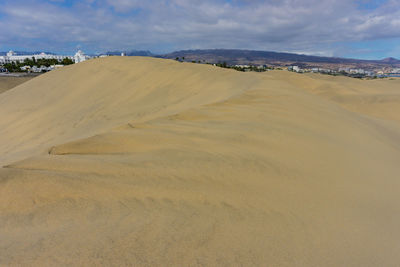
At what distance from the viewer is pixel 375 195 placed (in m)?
2.06

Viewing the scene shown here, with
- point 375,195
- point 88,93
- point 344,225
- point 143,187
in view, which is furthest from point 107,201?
point 88,93

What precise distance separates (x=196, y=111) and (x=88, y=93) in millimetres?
5720

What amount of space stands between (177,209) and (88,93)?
7.69 metres

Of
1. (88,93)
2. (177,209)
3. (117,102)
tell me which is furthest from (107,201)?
(88,93)

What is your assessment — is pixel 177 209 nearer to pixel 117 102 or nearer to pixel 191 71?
pixel 117 102

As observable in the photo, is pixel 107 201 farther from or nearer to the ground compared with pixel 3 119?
farther from the ground

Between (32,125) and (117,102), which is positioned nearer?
(32,125)

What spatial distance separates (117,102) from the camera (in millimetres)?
6926

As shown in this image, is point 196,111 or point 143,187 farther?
point 196,111

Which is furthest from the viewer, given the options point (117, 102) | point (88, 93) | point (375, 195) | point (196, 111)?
point (88, 93)

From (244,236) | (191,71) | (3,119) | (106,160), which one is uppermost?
(191,71)

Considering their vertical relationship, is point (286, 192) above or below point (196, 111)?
below

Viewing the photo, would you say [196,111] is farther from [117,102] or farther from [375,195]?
[117,102]

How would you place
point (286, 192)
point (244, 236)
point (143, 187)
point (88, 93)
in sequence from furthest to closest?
point (88, 93), point (286, 192), point (143, 187), point (244, 236)
